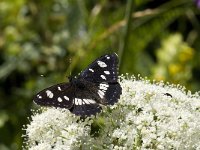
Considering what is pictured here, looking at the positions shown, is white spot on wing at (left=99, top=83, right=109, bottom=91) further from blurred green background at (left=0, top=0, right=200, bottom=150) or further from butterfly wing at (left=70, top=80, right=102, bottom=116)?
blurred green background at (left=0, top=0, right=200, bottom=150)

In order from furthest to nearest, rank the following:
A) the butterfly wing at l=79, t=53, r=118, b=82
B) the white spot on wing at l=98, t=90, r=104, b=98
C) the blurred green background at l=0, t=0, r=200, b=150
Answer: the blurred green background at l=0, t=0, r=200, b=150 < the butterfly wing at l=79, t=53, r=118, b=82 < the white spot on wing at l=98, t=90, r=104, b=98

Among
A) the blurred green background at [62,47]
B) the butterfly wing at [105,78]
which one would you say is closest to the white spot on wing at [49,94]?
the butterfly wing at [105,78]

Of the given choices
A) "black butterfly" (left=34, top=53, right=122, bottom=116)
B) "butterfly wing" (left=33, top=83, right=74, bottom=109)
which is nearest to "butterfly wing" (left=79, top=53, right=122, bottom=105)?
"black butterfly" (left=34, top=53, right=122, bottom=116)

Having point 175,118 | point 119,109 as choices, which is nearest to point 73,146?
point 119,109

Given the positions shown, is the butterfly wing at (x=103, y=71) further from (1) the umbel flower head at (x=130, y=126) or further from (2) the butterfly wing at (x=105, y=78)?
(1) the umbel flower head at (x=130, y=126)

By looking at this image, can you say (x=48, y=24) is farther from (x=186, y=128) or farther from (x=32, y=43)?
(x=186, y=128)

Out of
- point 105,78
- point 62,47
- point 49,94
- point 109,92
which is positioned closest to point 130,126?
point 109,92

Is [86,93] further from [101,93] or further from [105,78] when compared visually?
[105,78]
